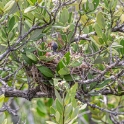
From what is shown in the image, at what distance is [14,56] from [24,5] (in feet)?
0.82

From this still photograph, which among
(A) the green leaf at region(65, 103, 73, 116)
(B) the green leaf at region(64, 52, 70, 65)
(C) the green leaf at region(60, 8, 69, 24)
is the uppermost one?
(C) the green leaf at region(60, 8, 69, 24)

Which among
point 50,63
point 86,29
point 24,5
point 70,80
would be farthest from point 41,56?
point 86,29

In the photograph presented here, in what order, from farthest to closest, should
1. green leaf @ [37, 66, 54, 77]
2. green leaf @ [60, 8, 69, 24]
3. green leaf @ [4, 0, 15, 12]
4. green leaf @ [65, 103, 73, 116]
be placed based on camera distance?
1. green leaf @ [60, 8, 69, 24]
2. green leaf @ [37, 66, 54, 77]
3. green leaf @ [4, 0, 15, 12]
4. green leaf @ [65, 103, 73, 116]

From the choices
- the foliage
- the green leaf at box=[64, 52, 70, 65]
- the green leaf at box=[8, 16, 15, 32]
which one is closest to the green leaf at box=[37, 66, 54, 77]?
the foliage

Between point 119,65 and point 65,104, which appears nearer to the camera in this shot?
point 65,104

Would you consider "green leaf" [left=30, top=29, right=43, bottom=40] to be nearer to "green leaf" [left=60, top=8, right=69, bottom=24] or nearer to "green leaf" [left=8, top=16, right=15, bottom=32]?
"green leaf" [left=8, top=16, right=15, bottom=32]

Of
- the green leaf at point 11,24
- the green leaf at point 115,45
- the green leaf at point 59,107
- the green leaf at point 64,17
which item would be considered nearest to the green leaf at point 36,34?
the green leaf at point 11,24

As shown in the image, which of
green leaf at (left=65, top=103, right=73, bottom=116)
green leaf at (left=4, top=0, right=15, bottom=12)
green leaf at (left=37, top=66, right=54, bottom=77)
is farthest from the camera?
green leaf at (left=37, top=66, right=54, bottom=77)

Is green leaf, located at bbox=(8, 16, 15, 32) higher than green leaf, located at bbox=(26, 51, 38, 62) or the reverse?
higher

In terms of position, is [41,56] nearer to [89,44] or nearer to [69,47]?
[69,47]

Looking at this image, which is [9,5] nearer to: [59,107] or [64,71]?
[64,71]

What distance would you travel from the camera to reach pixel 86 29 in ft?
6.22

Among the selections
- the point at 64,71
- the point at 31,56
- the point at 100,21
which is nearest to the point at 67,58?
the point at 64,71

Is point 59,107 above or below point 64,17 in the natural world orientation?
below
